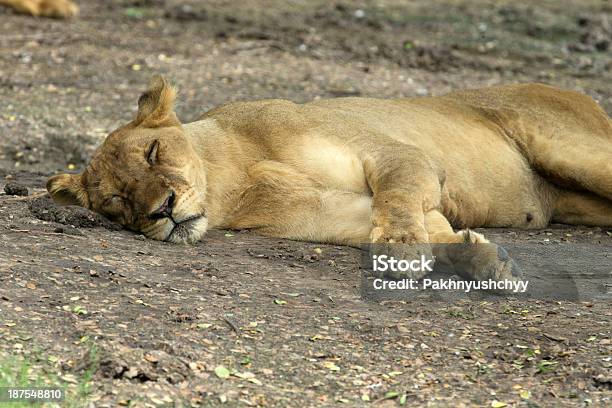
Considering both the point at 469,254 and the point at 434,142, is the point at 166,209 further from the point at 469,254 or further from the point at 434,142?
the point at 434,142

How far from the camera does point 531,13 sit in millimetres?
13758

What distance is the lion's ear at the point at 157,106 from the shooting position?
6.20 metres

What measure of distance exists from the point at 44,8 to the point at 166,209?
7217mm

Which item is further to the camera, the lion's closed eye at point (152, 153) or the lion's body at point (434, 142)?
the lion's body at point (434, 142)

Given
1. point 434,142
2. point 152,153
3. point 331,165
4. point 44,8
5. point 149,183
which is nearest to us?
point 149,183

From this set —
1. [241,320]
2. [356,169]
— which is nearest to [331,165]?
[356,169]

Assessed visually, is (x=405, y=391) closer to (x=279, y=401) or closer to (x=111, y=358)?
(x=279, y=401)

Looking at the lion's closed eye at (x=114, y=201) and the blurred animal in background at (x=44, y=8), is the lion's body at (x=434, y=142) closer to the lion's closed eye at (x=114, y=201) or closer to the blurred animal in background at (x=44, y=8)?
the lion's closed eye at (x=114, y=201)

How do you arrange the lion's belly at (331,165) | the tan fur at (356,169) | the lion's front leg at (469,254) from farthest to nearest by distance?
the lion's belly at (331,165) → the tan fur at (356,169) → the lion's front leg at (469,254)

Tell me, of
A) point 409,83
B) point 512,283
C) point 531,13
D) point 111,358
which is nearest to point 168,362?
point 111,358

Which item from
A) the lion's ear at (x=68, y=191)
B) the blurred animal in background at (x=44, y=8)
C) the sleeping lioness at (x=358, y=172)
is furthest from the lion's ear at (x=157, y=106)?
the blurred animal in background at (x=44, y=8)

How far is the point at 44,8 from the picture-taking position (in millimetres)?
12352

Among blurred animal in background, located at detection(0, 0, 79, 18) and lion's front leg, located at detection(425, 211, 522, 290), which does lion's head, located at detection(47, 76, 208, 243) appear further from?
blurred animal in background, located at detection(0, 0, 79, 18)

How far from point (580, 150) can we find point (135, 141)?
2.68m
